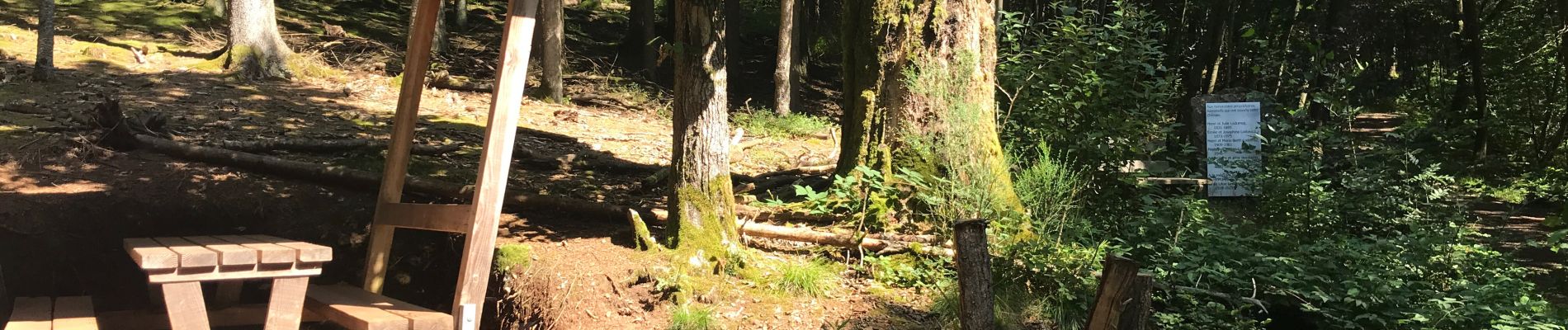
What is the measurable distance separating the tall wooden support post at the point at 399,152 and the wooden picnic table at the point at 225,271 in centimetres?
108

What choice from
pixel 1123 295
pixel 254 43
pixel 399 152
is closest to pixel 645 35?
pixel 254 43

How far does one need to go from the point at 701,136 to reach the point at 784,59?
30.4 feet

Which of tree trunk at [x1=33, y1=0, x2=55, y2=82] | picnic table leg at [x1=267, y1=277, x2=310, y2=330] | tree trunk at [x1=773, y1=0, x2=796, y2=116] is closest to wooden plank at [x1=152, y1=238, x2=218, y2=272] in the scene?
picnic table leg at [x1=267, y1=277, x2=310, y2=330]

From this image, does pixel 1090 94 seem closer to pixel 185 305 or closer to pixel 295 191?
pixel 295 191

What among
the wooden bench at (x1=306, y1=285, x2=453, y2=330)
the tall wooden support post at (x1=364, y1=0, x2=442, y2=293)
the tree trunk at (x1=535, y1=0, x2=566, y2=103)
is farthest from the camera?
the tree trunk at (x1=535, y1=0, x2=566, y2=103)

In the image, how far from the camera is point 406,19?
1884 centimetres

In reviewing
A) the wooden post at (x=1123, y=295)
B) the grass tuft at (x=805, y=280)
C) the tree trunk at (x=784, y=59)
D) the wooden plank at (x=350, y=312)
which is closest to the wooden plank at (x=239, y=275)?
the wooden plank at (x=350, y=312)

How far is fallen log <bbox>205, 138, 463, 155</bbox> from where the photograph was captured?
7395 mm

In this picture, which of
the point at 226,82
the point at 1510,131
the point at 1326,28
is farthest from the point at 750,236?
the point at 1510,131

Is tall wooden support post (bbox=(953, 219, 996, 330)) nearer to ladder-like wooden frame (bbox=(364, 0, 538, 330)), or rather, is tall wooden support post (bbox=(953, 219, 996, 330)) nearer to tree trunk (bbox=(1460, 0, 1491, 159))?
ladder-like wooden frame (bbox=(364, 0, 538, 330))

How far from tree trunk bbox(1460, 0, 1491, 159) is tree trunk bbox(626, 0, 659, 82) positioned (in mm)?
12966

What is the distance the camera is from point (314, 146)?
25.7 feet

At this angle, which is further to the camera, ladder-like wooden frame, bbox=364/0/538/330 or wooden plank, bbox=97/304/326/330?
wooden plank, bbox=97/304/326/330

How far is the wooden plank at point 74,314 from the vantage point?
15.0 feet
